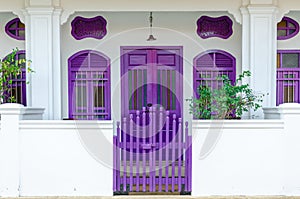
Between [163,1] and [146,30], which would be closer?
[163,1]

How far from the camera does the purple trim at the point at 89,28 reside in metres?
7.26

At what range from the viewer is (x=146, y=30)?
7.29 meters

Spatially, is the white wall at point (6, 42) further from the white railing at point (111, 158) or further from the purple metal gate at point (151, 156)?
the purple metal gate at point (151, 156)

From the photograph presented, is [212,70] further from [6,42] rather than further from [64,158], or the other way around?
[6,42]

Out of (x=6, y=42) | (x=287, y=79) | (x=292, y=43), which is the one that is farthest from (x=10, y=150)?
(x=292, y=43)

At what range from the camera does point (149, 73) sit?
7.28 m

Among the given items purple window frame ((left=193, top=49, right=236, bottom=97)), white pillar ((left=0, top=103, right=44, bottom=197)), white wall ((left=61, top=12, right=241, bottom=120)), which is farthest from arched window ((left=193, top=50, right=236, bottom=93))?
white pillar ((left=0, top=103, right=44, bottom=197))

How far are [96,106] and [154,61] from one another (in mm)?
1522

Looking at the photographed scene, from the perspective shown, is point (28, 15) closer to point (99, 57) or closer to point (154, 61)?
point (99, 57)

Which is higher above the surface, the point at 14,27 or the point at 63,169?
the point at 14,27

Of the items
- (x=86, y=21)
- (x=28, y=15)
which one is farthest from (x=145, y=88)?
(x=28, y=15)

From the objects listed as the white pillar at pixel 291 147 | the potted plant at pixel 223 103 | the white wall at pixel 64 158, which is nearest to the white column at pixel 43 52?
the white wall at pixel 64 158

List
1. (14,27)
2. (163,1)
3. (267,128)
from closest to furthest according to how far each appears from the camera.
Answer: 1. (267,128)
2. (163,1)
3. (14,27)

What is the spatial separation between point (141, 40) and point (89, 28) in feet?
3.64
